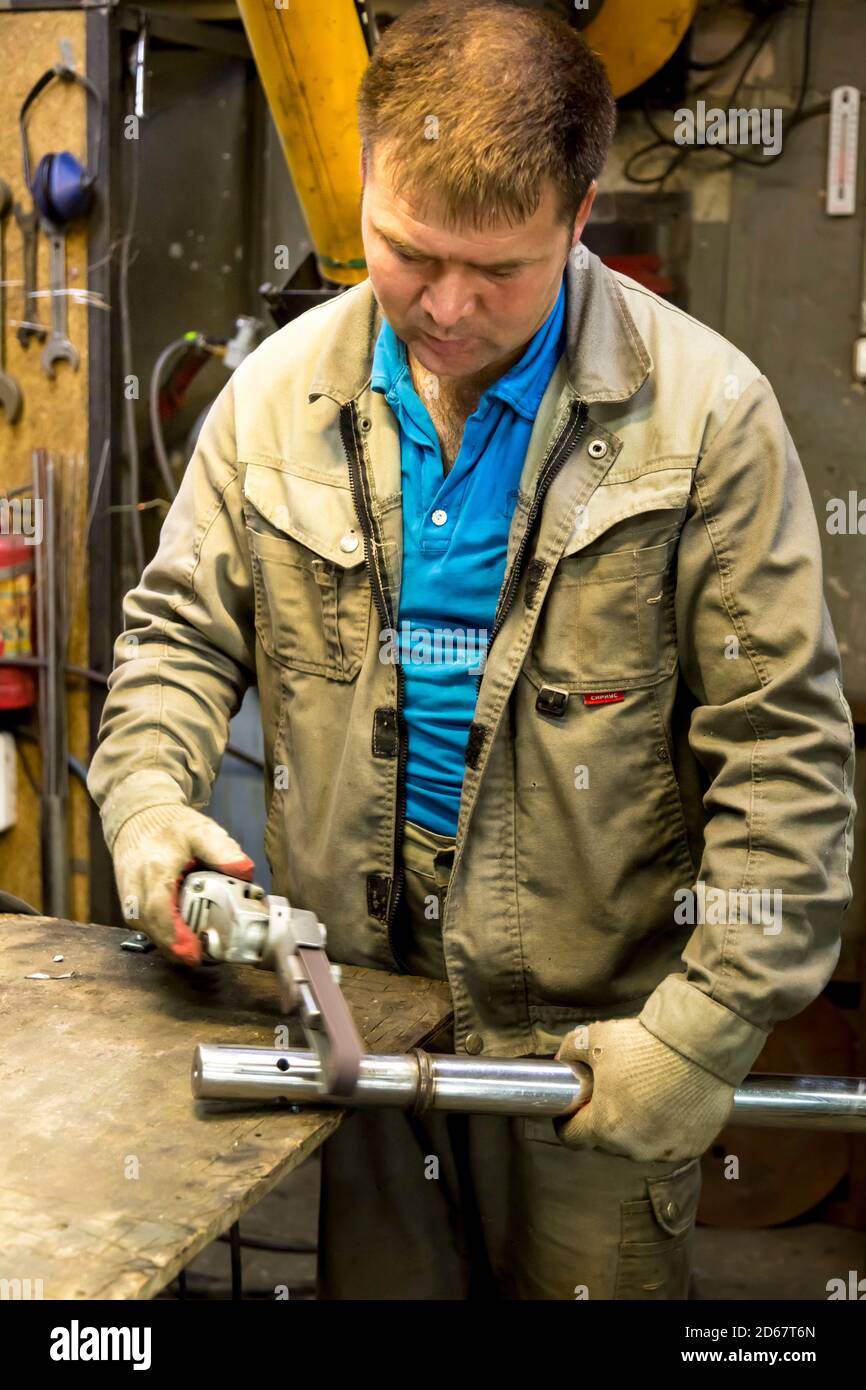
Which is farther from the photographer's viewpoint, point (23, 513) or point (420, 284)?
point (23, 513)

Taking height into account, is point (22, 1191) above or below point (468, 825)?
below

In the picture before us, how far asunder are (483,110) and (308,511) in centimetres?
48

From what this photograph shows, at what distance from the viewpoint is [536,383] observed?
1532mm

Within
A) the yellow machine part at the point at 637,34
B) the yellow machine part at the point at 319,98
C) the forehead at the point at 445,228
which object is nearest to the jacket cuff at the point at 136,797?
the forehead at the point at 445,228

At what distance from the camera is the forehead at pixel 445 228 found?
1319mm

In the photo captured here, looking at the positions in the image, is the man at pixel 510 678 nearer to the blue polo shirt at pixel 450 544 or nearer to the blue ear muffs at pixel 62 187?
the blue polo shirt at pixel 450 544

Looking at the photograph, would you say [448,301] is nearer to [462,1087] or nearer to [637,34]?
[462,1087]

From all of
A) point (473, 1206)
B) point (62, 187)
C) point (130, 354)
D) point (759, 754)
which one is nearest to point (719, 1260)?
point (473, 1206)

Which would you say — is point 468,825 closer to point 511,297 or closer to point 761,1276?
point 511,297

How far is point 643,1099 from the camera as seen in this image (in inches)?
53.9

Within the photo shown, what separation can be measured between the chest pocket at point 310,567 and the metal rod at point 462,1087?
464mm

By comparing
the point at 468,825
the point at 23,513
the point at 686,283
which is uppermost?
the point at 686,283

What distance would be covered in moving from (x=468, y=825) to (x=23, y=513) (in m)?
1.74

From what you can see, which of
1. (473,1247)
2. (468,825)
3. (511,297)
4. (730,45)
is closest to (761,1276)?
(473,1247)
